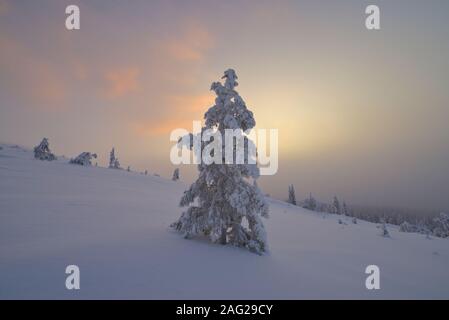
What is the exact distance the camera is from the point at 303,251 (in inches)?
585

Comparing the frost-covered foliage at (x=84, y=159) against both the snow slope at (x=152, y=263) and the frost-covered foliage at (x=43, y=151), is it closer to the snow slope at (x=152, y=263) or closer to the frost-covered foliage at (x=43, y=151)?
the frost-covered foliage at (x=43, y=151)

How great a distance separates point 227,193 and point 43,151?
4190 cm

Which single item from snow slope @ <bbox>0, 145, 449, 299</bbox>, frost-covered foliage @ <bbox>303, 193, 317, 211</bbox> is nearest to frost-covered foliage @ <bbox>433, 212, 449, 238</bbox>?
frost-covered foliage @ <bbox>303, 193, 317, 211</bbox>

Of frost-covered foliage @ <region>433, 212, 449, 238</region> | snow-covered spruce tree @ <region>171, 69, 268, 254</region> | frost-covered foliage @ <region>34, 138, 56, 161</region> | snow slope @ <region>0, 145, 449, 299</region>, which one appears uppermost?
frost-covered foliage @ <region>34, 138, 56, 161</region>

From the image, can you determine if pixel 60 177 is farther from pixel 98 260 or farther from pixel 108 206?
pixel 98 260

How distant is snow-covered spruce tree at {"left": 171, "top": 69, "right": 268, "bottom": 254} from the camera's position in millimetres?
11352

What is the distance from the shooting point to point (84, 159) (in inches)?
1687

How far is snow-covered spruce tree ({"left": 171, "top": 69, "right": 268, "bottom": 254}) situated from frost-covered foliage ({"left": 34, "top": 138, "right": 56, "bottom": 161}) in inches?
1558

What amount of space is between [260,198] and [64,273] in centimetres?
798

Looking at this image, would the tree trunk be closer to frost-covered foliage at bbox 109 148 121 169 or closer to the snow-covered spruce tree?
the snow-covered spruce tree

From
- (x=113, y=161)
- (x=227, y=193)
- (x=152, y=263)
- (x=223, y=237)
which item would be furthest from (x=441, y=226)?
(x=113, y=161)

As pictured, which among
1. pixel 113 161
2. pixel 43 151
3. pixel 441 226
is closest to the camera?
pixel 43 151

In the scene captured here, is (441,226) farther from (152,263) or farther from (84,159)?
(84,159)
